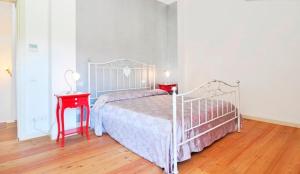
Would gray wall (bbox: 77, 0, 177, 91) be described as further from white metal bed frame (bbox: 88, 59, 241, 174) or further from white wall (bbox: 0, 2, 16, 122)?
white wall (bbox: 0, 2, 16, 122)

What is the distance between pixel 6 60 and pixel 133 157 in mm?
3603

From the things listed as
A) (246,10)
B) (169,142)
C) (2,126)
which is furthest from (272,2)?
(2,126)

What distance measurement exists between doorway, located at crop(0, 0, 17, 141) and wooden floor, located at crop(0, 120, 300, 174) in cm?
113

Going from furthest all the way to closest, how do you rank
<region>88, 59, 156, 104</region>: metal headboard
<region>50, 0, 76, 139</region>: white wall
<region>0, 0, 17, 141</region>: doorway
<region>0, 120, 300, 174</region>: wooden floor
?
1. <region>0, 0, 17, 141</region>: doorway
2. <region>88, 59, 156, 104</region>: metal headboard
3. <region>50, 0, 76, 139</region>: white wall
4. <region>0, 120, 300, 174</region>: wooden floor

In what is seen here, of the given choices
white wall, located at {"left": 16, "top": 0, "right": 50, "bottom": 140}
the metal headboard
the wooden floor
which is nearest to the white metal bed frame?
the metal headboard

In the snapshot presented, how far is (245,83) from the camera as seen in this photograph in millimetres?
4133

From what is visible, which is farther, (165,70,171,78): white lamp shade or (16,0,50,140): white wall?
(165,70,171,78): white lamp shade

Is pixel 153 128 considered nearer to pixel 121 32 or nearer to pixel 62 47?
pixel 62 47

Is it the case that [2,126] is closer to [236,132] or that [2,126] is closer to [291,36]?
[236,132]

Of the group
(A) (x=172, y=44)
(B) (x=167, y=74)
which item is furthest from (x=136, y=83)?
(A) (x=172, y=44)

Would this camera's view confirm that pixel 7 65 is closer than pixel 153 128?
No

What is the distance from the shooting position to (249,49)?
13.2 ft

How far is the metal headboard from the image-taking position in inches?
146

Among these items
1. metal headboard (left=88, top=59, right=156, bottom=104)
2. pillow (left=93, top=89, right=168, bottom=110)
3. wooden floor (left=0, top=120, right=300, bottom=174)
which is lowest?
wooden floor (left=0, top=120, right=300, bottom=174)
